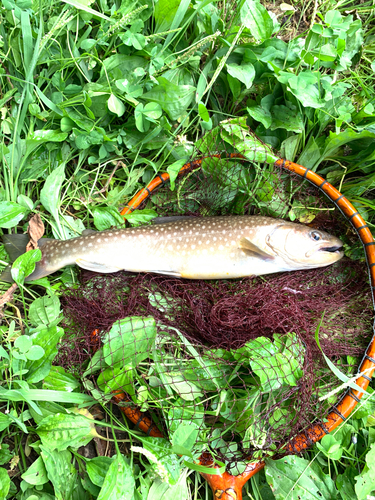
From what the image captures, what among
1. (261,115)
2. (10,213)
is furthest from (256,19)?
(10,213)

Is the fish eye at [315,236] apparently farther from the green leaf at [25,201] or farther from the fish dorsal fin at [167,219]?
the green leaf at [25,201]

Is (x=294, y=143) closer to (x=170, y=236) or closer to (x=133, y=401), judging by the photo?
(x=170, y=236)

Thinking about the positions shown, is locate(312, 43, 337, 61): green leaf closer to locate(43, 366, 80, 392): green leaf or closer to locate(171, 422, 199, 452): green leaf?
locate(171, 422, 199, 452): green leaf

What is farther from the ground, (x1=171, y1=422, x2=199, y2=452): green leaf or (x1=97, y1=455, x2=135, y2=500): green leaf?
(x1=171, y1=422, x2=199, y2=452): green leaf

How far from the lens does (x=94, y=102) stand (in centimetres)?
272

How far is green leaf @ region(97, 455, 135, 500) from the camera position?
83.1 inches

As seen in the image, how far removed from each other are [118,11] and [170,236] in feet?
5.84

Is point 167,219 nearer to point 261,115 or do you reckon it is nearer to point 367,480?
point 261,115

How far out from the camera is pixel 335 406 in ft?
7.83

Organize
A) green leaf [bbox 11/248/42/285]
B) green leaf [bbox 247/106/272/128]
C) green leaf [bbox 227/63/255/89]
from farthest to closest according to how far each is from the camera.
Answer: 1. green leaf [bbox 247/106/272/128]
2. green leaf [bbox 227/63/255/89]
3. green leaf [bbox 11/248/42/285]

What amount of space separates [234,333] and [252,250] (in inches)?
25.5

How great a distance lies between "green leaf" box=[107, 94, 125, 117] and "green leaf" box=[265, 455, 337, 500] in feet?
9.03

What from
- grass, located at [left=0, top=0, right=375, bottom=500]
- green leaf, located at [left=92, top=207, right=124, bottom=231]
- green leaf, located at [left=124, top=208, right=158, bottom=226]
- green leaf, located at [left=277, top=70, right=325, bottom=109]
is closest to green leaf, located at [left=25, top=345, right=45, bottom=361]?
grass, located at [left=0, top=0, right=375, bottom=500]

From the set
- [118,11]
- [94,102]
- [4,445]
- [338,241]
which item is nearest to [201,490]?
[4,445]
